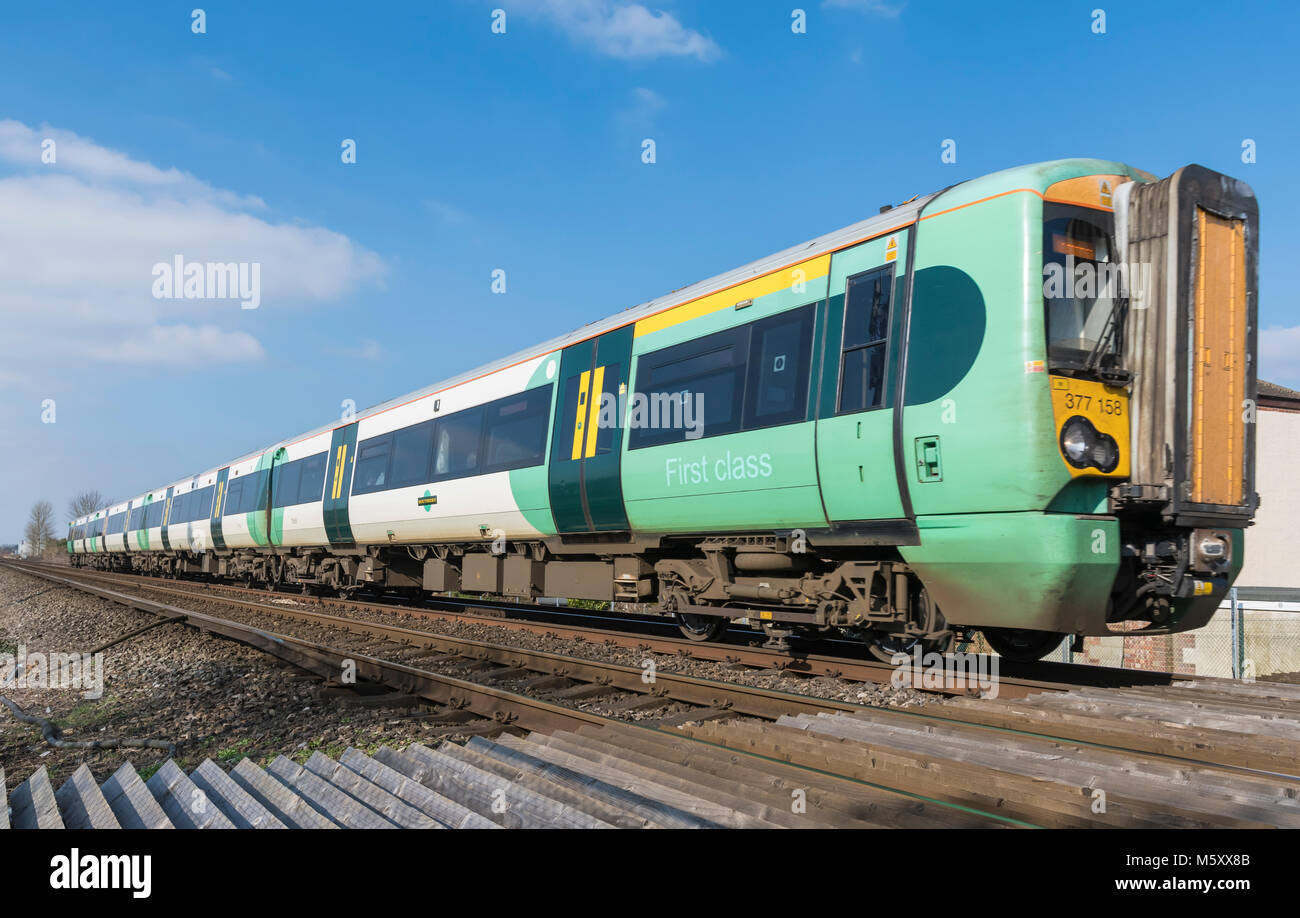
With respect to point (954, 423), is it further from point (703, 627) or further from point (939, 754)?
point (703, 627)

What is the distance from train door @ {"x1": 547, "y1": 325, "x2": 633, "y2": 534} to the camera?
895 centimetres

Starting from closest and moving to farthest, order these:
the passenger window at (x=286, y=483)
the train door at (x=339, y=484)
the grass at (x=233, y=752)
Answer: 1. the grass at (x=233, y=752)
2. the train door at (x=339, y=484)
3. the passenger window at (x=286, y=483)

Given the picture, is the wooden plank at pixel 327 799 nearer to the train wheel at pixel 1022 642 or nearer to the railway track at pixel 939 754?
the railway track at pixel 939 754

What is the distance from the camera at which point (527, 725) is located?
6.00 metres

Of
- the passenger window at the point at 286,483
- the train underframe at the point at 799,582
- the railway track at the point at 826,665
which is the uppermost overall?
the passenger window at the point at 286,483

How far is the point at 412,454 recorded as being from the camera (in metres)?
13.4

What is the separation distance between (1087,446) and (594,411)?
518 centimetres

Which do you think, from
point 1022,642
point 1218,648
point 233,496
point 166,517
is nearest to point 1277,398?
point 1218,648

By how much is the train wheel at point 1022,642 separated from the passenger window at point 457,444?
273 inches

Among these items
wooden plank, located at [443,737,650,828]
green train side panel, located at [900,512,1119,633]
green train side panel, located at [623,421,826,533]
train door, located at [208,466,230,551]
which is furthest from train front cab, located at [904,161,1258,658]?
train door, located at [208,466,230,551]

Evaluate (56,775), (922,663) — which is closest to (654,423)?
(922,663)

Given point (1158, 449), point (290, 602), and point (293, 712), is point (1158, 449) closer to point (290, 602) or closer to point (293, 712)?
point (293, 712)

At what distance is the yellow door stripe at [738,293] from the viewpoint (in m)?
7.01

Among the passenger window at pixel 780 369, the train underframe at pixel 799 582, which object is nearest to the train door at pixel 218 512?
the train underframe at pixel 799 582
